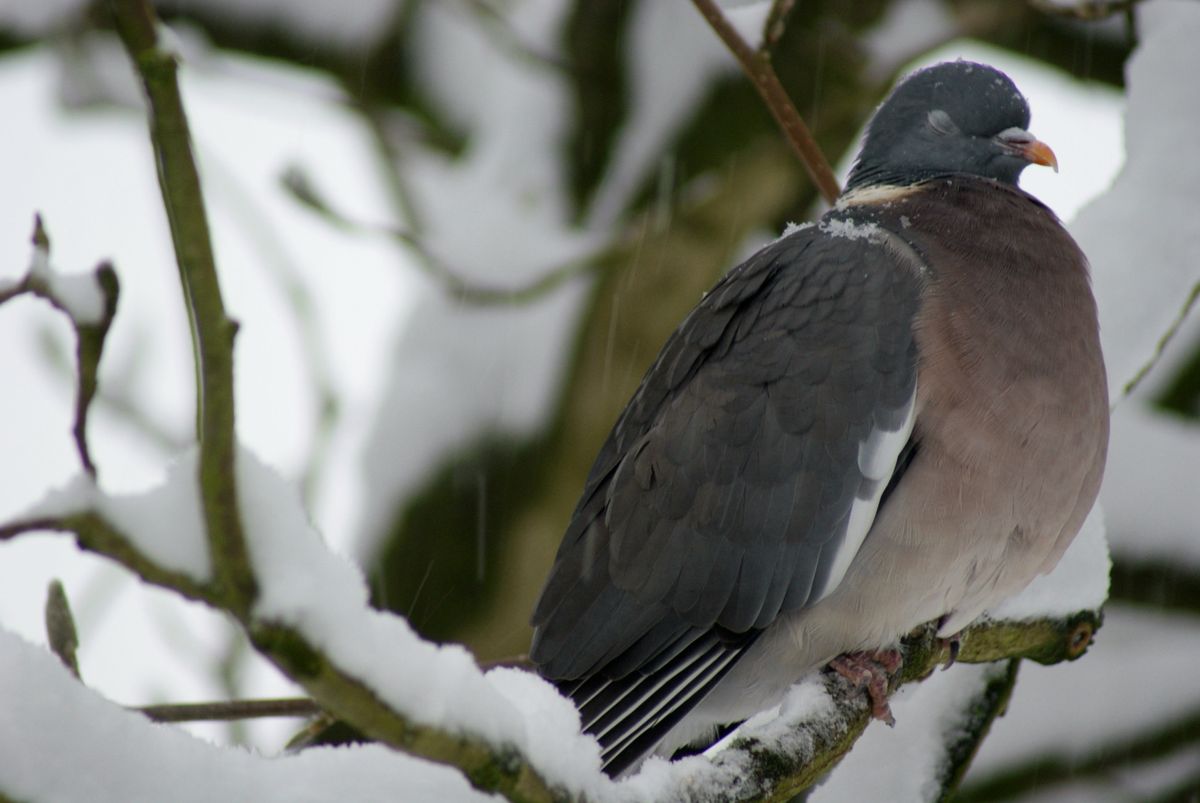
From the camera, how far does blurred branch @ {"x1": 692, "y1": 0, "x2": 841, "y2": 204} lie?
2.53m

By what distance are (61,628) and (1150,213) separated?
2.42 m

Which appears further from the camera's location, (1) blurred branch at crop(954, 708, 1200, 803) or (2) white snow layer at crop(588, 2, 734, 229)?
(2) white snow layer at crop(588, 2, 734, 229)

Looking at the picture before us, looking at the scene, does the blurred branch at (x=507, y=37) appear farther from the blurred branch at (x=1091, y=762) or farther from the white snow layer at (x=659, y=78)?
the blurred branch at (x=1091, y=762)

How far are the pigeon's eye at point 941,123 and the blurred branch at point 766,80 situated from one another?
0.29 metres

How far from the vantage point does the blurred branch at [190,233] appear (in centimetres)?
99

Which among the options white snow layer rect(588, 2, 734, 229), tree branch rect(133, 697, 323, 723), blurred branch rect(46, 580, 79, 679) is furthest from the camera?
white snow layer rect(588, 2, 734, 229)

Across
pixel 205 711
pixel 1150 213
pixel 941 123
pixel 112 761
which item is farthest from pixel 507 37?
pixel 112 761

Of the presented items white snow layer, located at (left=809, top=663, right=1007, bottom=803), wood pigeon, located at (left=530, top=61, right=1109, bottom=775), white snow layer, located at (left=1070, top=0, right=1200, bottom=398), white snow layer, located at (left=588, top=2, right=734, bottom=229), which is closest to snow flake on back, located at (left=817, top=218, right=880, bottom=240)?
wood pigeon, located at (left=530, top=61, right=1109, bottom=775)

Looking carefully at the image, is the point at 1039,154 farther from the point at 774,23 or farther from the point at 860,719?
the point at 860,719

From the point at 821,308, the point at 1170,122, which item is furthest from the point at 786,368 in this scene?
the point at 1170,122

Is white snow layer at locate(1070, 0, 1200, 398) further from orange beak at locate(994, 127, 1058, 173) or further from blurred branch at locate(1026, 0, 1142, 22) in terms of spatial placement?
orange beak at locate(994, 127, 1058, 173)

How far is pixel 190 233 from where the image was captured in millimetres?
1013

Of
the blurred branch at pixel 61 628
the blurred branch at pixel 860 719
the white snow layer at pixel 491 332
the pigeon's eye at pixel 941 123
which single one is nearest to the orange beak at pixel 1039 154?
the pigeon's eye at pixel 941 123

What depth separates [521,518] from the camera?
4637 millimetres
